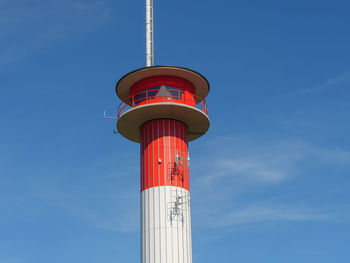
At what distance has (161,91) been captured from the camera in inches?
1417

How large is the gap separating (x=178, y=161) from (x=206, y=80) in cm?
605

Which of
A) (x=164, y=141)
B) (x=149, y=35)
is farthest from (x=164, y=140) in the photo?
(x=149, y=35)

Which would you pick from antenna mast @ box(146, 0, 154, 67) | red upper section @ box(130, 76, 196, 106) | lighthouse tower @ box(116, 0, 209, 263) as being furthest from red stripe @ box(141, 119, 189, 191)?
antenna mast @ box(146, 0, 154, 67)

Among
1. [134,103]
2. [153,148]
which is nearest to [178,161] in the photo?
[153,148]

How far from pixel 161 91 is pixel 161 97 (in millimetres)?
514

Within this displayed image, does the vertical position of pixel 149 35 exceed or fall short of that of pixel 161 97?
it exceeds it

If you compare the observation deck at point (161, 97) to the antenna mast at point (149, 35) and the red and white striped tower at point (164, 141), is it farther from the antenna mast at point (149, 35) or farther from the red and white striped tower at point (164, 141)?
the antenna mast at point (149, 35)

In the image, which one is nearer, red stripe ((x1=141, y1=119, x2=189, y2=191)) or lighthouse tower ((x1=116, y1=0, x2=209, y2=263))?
lighthouse tower ((x1=116, y1=0, x2=209, y2=263))

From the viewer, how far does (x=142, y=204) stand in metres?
34.7

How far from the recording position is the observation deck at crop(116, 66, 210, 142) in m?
35.4

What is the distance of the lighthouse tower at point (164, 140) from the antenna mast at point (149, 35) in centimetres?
21

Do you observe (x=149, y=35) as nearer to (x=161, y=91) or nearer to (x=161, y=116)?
(x=161, y=91)

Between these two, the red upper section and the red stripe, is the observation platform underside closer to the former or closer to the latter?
the red stripe

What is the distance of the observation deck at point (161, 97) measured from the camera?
116 ft
